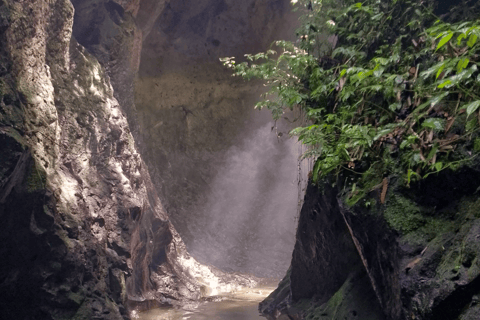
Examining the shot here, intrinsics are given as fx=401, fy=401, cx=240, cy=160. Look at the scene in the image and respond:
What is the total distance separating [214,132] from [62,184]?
10649mm

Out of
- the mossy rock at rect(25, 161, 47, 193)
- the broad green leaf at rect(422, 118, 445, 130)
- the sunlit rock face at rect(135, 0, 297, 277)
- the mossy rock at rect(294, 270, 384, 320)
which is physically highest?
the sunlit rock face at rect(135, 0, 297, 277)

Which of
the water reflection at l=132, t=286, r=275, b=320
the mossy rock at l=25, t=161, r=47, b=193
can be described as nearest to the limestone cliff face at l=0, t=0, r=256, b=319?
the mossy rock at l=25, t=161, r=47, b=193

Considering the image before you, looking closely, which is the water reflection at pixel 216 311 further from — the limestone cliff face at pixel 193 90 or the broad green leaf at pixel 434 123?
the broad green leaf at pixel 434 123

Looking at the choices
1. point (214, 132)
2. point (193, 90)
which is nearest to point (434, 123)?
point (193, 90)

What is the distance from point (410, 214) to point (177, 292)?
26.0 ft

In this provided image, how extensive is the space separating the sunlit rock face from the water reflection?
162 inches

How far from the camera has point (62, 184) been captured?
6.41 metres

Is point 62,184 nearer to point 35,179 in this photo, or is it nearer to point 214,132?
point 35,179

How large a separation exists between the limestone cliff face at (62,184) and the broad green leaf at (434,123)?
484 cm

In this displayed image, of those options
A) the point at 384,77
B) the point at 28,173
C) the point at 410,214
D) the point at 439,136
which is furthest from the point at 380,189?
the point at 28,173

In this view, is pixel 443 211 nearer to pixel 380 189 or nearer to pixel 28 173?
pixel 380 189

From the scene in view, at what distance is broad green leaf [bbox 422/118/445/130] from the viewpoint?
2893 millimetres

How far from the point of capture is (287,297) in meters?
7.50

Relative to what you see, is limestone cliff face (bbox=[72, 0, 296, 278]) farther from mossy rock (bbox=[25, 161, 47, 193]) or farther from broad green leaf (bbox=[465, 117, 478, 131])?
broad green leaf (bbox=[465, 117, 478, 131])
